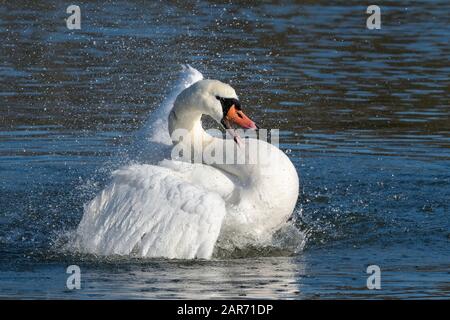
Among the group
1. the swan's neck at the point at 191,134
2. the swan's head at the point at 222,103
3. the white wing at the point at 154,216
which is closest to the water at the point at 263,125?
the white wing at the point at 154,216

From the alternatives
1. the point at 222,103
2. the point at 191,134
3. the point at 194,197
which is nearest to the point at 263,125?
the point at 191,134

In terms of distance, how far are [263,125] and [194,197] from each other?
5.24 m

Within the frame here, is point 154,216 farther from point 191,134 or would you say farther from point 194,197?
point 191,134

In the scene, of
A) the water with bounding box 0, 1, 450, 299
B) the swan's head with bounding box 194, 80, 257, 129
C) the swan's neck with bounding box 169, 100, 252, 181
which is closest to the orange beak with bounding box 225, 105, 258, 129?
the swan's head with bounding box 194, 80, 257, 129

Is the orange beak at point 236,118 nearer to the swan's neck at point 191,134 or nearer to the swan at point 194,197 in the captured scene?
the swan at point 194,197

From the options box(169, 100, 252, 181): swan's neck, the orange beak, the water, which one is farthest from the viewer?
box(169, 100, 252, 181): swan's neck

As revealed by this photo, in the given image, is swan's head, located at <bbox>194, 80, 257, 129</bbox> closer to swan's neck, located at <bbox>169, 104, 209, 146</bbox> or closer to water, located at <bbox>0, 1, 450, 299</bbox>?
swan's neck, located at <bbox>169, 104, 209, 146</bbox>

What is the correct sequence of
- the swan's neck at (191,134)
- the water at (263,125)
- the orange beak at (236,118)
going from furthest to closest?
the swan's neck at (191,134), the orange beak at (236,118), the water at (263,125)

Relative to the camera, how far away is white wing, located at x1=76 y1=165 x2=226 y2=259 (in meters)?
8.88

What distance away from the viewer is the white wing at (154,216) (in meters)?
8.88

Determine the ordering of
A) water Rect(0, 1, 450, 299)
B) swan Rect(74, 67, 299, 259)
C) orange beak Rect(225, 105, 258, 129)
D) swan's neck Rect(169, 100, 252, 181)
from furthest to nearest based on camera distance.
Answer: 1. swan's neck Rect(169, 100, 252, 181)
2. orange beak Rect(225, 105, 258, 129)
3. swan Rect(74, 67, 299, 259)
4. water Rect(0, 1, 450, 299)

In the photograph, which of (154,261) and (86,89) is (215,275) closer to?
(154,261)

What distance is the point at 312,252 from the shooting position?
9555 millimetres

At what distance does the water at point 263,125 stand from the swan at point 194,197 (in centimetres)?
18
